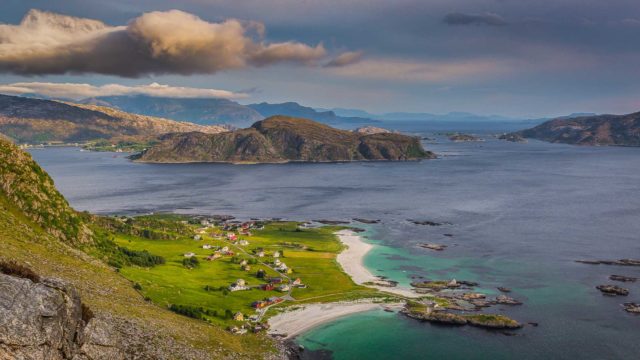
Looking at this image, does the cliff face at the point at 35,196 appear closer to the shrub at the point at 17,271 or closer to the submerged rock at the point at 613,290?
the shrub at the point at 17,271

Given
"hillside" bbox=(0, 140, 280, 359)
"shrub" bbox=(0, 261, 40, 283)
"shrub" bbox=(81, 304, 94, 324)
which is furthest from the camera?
"shrub" bbox=(81, 304, 94, 324)

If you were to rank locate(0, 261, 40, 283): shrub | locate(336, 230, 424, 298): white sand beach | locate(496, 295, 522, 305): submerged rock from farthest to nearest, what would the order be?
locate(336, 230, 424, 298): white sand beach < locate(496, 295, 522, 305): submerged rock < locate(0, 261, 40, 283): shrub

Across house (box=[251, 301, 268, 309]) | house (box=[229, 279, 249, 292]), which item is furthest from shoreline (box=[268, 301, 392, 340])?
house (box=[229, 279, 249, 292])

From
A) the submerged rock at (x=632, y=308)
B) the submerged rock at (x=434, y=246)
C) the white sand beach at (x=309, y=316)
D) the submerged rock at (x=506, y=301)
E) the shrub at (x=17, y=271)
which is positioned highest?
the shrub at (x=17, y=271)

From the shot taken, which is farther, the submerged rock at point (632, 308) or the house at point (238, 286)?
Result: the house at point (238, 286)

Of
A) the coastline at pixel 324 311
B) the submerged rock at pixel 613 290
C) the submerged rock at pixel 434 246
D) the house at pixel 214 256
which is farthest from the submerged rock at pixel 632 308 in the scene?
the house at pixel 214 256

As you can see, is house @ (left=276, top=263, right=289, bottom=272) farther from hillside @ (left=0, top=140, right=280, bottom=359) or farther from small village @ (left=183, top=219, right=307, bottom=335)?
hillside @ (left=0, top=140, right=280, bottom=359)

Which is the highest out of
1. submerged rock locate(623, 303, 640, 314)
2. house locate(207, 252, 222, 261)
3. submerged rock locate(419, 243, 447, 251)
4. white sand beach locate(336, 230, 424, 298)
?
house locate(207, 252, 222, 261)
